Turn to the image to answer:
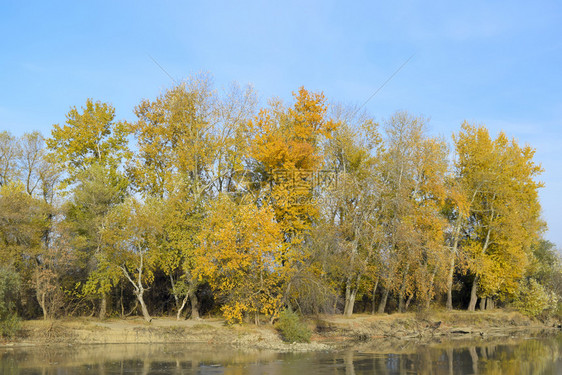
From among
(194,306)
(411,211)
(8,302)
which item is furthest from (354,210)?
(8,302)

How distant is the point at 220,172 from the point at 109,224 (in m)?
10.2

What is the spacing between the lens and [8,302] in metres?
28.6

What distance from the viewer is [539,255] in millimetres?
49062

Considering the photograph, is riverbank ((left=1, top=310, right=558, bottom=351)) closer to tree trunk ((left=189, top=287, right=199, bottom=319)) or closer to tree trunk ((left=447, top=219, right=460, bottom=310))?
tree trunk ((left=189, top=287, right=199, bottom=319))

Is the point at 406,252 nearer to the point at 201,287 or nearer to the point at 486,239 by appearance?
the point at 486,239

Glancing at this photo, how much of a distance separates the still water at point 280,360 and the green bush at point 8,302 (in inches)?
50.1

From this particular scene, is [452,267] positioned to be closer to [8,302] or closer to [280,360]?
[280,360]

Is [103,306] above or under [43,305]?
under

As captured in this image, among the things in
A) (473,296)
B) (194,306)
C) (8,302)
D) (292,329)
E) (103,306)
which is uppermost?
(8,302)

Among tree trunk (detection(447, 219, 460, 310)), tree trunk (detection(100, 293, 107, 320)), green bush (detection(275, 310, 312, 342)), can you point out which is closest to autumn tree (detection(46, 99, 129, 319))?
tree trunk (detection(100, 293, 107, 320))

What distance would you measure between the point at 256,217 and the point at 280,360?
373 inches

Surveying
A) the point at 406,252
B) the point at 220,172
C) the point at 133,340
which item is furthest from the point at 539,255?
the point at 133,340

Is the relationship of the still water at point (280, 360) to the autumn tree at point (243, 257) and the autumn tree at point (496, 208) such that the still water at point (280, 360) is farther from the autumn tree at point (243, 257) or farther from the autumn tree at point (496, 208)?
the autumn tree at point (496, 208)

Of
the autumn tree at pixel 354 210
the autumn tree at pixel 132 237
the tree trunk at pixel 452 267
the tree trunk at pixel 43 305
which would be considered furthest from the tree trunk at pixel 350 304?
the tree trunk at pixel 43 305
